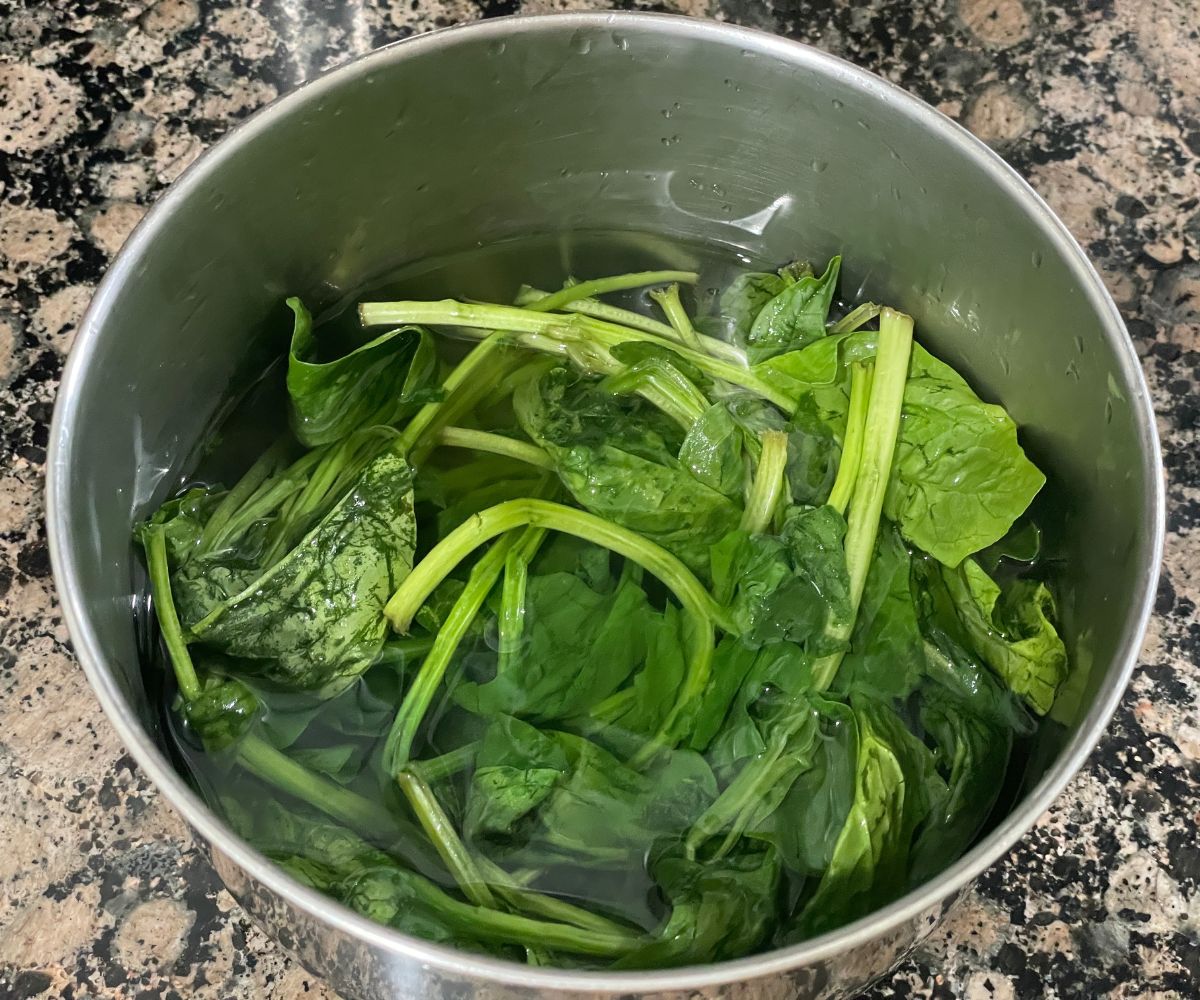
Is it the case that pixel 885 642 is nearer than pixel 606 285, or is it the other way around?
pixel 885 642

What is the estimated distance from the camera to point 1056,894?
0.78 metres

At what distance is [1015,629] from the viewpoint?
2.74 feet

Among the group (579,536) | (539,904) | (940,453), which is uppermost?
(940,453)

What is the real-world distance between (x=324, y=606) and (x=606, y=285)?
1.48 feet

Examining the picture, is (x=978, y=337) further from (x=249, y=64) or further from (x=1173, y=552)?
(x=249, y=64)

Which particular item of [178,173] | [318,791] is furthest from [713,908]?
[178,173]

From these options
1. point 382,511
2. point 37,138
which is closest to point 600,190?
point 382,511

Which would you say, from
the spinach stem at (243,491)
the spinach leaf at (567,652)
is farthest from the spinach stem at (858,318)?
the spinach stem at (243,491)

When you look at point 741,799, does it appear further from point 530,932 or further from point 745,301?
point 745,301

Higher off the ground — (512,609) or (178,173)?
(178,173)

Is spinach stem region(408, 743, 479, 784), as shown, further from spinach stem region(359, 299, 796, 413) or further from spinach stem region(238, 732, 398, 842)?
spinach stem region(359, 299, 796, 413)

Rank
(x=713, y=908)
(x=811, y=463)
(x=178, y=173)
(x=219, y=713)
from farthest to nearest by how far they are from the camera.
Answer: (x=178, y=173), (x=811, y=463), (x=219, y=713), (x=713, y=908)

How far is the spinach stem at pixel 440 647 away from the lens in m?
0.80

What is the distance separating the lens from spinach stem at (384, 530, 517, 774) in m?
0.80
